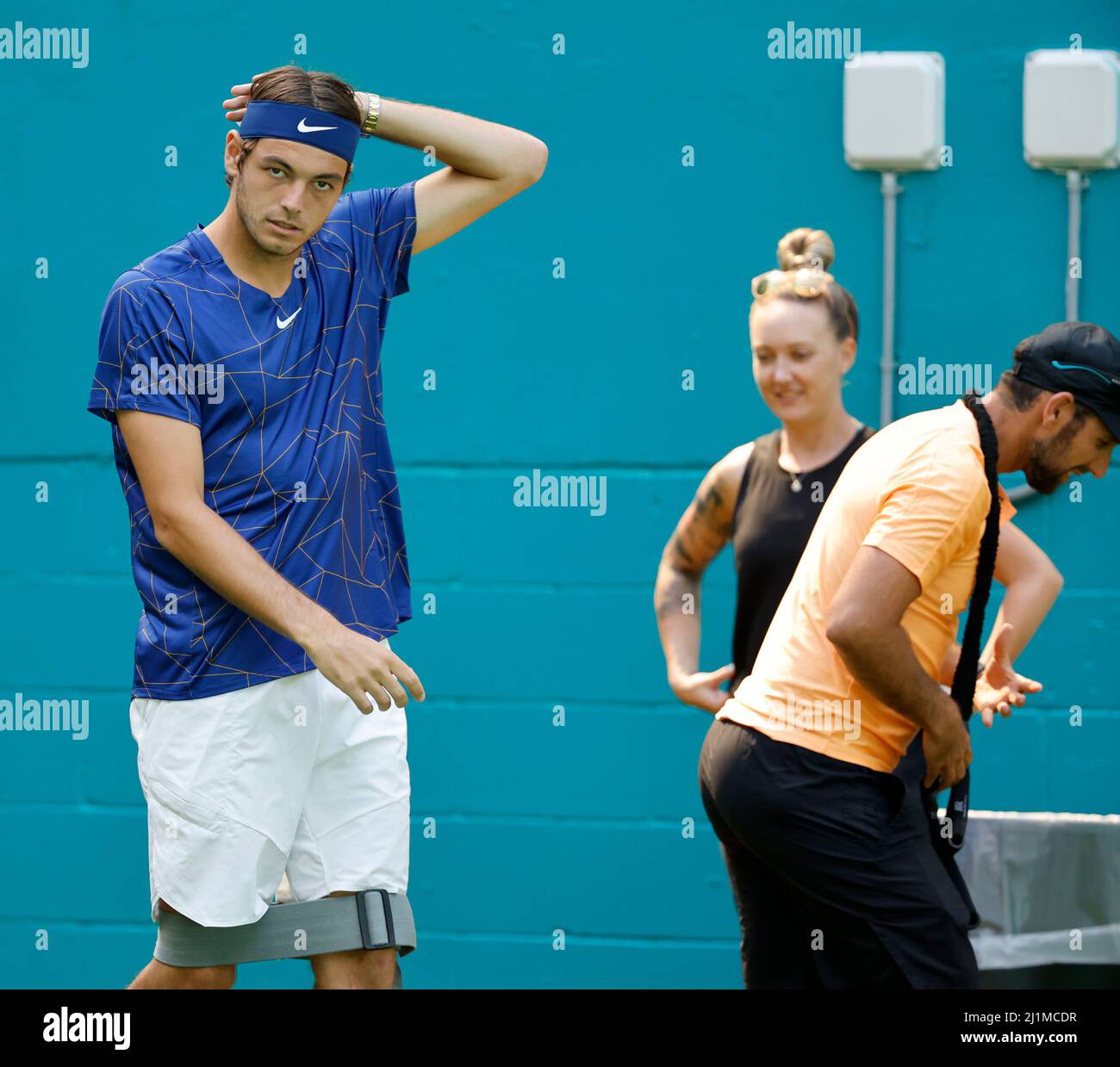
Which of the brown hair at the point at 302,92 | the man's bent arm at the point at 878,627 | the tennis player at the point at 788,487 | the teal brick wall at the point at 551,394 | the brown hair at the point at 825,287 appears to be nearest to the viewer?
the man's bent arm at the point at 878,627

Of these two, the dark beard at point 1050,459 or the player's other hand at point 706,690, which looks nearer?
the dark beard at point 1050,459

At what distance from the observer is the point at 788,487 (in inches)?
A: 135

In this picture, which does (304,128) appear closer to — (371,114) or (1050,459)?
(371,114)

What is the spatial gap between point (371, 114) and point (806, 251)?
1071 mm

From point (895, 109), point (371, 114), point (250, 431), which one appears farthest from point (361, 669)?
point (895, 109)

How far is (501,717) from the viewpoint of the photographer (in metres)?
4.20

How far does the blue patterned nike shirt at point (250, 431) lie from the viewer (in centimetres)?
272

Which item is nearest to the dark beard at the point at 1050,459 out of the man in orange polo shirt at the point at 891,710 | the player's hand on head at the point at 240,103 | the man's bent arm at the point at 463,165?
the man in orange polo shirt at the point at 891,710

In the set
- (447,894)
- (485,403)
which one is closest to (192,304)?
(485,403)

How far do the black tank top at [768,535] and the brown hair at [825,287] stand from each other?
0.23 metres

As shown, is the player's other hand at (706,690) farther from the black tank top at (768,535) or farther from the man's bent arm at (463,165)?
the man's bent arm at (463,165)

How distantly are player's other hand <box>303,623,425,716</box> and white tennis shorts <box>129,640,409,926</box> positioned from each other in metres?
0.19

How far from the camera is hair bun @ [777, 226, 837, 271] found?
11.6 ft
